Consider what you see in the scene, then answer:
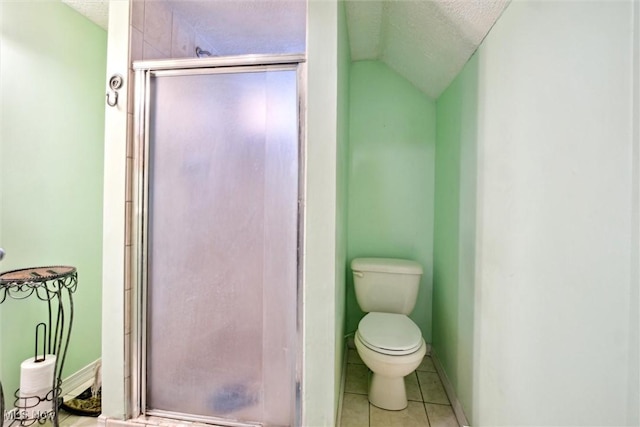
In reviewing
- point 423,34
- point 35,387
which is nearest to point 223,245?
point 35,387

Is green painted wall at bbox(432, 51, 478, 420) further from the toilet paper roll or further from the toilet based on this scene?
the toilet paper roll

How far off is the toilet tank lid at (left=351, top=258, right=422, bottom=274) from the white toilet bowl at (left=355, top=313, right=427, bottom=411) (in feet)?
1.05

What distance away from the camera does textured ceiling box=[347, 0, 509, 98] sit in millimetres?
1205

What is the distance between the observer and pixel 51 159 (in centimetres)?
152

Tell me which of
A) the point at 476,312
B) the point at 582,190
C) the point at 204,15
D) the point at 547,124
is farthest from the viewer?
the point at 204,15

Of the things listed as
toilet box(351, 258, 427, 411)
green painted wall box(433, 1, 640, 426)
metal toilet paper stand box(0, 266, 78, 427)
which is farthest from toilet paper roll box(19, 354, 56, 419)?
green painted wall box(433, 1, 640, 426)

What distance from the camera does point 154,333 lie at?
1368 mm

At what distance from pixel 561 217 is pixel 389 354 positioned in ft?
3.39

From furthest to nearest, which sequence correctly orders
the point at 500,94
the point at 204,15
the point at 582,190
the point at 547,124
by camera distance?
the point at 204,15
the point at 500,94
the point at 547,124
the point at 582,190

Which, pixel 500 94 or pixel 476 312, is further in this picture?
pixel 476 312

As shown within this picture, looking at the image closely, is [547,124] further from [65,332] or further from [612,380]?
[65,332]

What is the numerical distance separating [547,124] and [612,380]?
2.28 feet

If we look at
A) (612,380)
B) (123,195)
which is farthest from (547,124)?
(123,195)

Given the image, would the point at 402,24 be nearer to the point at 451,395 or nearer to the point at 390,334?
the point at 390,334
